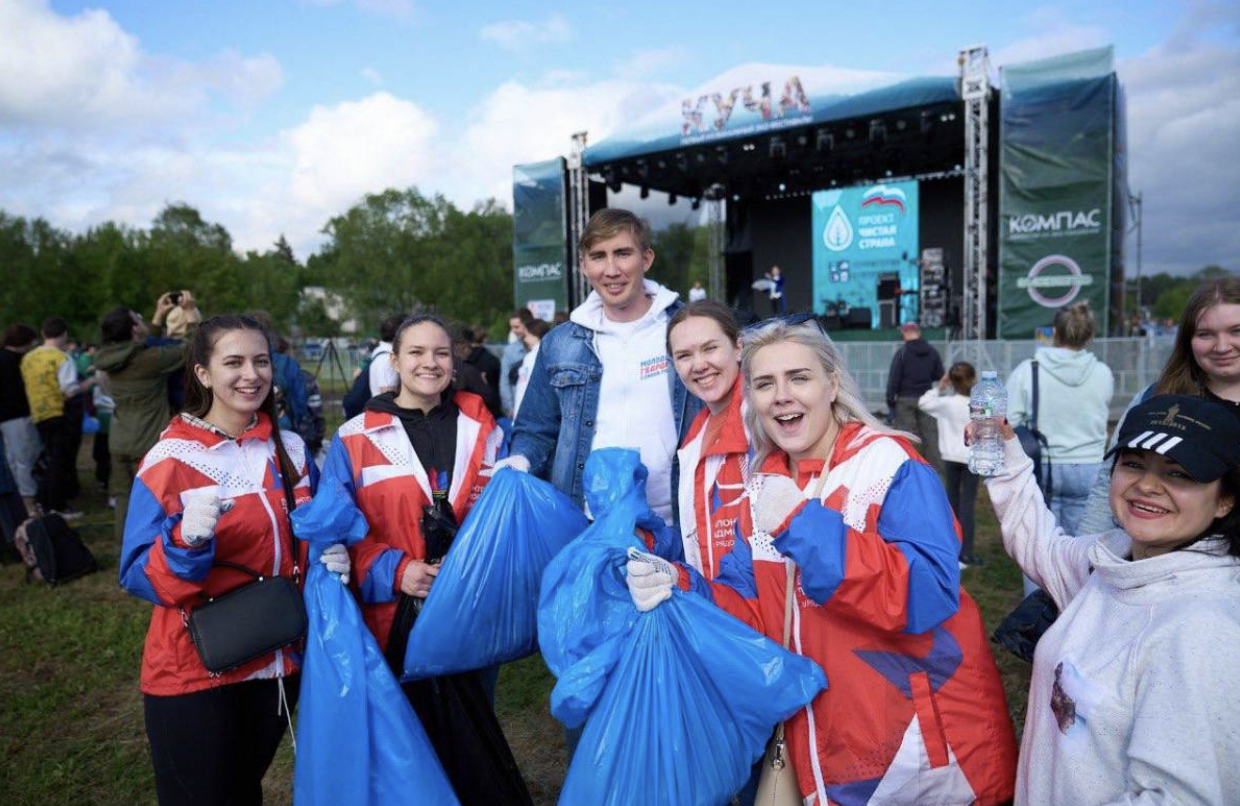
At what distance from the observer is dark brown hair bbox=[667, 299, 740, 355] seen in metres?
2.06

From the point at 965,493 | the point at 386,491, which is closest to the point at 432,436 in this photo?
the point at 386,491

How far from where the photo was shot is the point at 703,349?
6.66ft

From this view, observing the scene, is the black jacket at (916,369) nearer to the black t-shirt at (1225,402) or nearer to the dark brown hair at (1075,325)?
the dark brown hair at (1075,325)

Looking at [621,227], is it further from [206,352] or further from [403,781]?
[403,781]

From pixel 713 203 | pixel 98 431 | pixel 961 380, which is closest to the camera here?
pixel 961 380

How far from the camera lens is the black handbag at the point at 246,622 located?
180cm

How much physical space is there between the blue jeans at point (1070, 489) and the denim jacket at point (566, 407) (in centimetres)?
258

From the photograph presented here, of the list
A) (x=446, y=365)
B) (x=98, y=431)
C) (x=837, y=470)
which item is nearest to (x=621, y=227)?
(x=446, y=365)

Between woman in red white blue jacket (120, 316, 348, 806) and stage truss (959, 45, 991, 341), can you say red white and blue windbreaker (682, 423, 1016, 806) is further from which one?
stage truss (959, 45, 991, 341)

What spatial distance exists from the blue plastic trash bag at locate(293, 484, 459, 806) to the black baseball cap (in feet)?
5.60

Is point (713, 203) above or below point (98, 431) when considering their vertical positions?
above

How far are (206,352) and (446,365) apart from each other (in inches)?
25.5

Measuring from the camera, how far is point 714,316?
2062 millimetres

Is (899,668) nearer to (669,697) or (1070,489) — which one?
(669,697)
